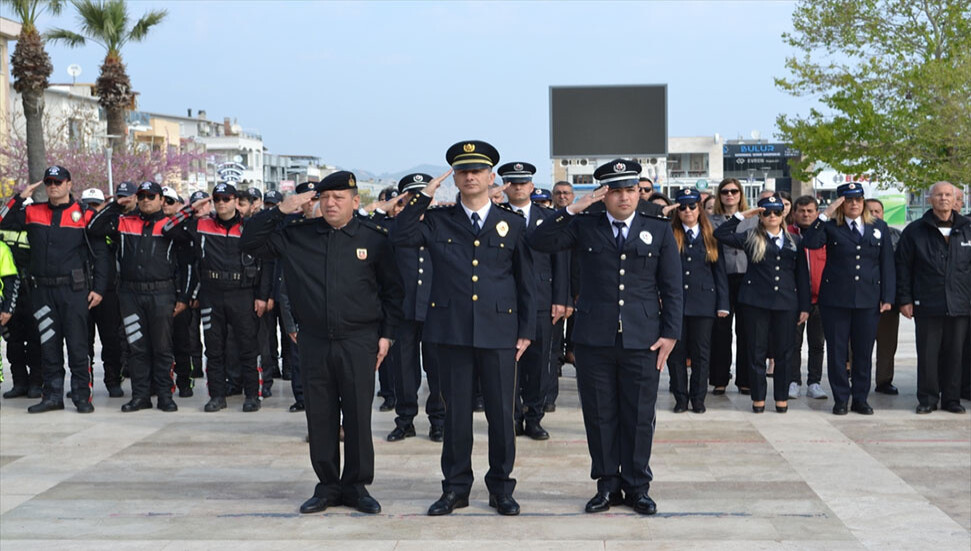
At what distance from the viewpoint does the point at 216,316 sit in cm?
1082

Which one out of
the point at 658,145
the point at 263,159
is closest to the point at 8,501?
the point at 658,145

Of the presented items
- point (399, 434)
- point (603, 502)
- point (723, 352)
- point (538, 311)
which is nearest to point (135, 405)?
point (399, 434)

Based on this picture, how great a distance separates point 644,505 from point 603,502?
0.25m

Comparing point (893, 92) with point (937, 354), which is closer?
point (937, 354)

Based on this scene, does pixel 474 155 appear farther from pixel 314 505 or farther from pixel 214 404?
pixel 214 404

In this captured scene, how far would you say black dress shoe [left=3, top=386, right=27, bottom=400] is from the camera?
11966mm

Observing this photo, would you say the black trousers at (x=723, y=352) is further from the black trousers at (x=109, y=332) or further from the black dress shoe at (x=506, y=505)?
the black trousers at (x=109, y=332)

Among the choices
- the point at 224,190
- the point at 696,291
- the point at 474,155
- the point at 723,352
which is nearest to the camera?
the point at 474,155

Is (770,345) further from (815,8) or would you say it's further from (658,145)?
(815,8)

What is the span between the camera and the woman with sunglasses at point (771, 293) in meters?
10.4

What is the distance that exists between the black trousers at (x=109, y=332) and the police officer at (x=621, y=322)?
19.8 ft

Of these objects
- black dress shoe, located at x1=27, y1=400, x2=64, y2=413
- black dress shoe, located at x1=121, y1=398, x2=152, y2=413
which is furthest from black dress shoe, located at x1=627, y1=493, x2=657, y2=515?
black dress shoe, located at x1=27, y1=400, x2=64, y2=413

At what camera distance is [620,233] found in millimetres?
6988

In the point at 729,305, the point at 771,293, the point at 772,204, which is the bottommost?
the point at 729,305
